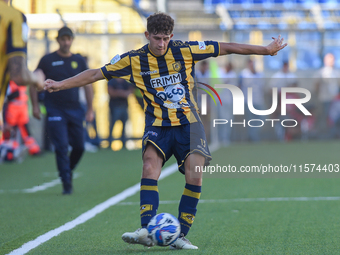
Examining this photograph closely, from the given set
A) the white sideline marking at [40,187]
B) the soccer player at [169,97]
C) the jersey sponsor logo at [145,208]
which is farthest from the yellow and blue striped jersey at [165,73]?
the white sideline marking at [40,187]

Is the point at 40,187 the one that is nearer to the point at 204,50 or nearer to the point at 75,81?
the point at 75,81

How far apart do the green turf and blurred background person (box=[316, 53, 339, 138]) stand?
8058mm

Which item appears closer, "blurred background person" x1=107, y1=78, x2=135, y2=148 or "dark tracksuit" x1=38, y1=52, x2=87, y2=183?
"dark tracksuit" x1=38, y1=52, x2=87, y2=183

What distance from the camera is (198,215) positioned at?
6008mm

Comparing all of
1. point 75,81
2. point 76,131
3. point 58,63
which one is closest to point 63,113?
point 76,131

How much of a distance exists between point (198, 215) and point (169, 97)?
1.85m

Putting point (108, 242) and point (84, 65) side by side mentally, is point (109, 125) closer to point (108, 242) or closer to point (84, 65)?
point (84, 65)

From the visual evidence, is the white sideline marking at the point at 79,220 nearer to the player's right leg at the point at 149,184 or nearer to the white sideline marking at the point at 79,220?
the white sideline marking at the point at 79,220

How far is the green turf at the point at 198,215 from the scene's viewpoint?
4.54 meters

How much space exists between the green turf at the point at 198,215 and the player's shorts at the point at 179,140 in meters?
0.74

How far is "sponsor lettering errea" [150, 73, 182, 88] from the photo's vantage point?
180 inches

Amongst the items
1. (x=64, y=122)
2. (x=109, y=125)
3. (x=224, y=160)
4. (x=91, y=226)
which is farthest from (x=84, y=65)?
(x=109, y=125)

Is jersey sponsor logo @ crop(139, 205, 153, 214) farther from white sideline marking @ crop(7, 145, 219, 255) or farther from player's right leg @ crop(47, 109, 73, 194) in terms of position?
player's right leg @ crop(47, 109, 73, 194)

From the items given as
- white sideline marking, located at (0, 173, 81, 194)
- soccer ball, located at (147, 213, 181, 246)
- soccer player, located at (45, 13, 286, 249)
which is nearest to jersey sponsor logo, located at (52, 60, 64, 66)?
white sideline marking, located at (0, 173, 81, 194)
